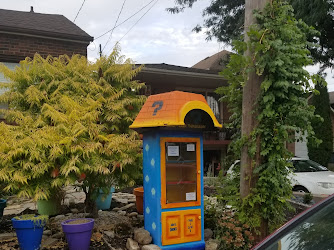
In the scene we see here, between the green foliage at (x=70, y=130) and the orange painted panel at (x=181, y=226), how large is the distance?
3.30ft

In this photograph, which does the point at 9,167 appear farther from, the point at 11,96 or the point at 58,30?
the point at 58,30

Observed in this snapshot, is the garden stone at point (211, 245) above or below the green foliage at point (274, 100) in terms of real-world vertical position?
below

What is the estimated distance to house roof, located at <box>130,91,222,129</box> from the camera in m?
4.13

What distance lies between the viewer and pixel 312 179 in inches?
351

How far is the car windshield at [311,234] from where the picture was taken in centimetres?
191

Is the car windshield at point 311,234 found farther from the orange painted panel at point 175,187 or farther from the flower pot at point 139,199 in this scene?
the flower pot at point 139,199

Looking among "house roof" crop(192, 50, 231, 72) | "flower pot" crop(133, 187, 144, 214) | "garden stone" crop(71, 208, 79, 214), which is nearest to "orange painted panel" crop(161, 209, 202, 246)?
"flower pot" crop(133, 187, 144, 214)

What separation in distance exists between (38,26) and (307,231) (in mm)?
10046

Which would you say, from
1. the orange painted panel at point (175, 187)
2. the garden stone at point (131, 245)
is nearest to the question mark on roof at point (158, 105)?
the orange painted panel at point (175, 187)


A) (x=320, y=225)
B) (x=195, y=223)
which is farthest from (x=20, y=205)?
(x=320, y=225)

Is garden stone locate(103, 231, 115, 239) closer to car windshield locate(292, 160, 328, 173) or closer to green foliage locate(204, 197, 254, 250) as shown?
green foliage locate(204, 197, 254, 250)

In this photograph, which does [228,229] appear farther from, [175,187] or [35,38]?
[35,38]

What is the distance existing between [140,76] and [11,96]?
703 centimetres

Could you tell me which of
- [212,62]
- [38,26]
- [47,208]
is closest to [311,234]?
[47,208]
